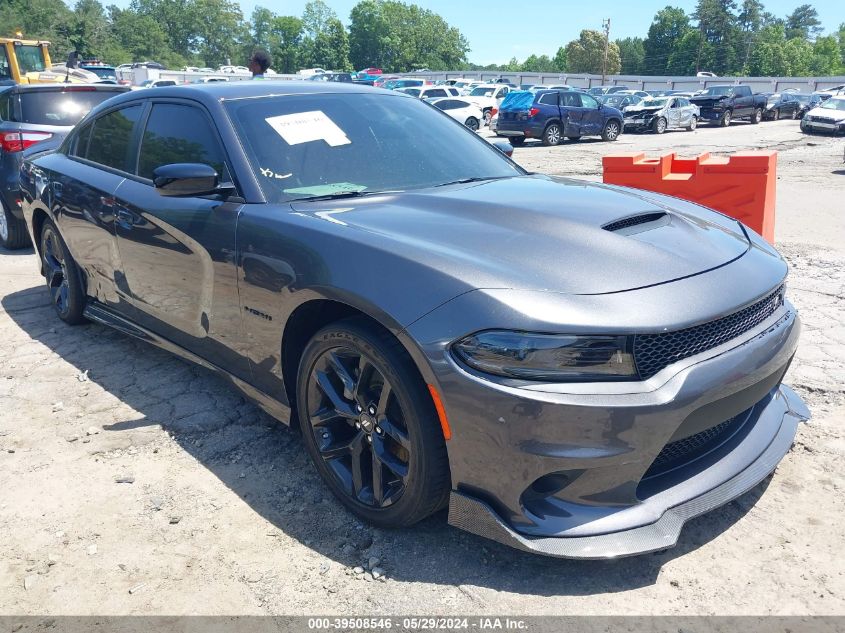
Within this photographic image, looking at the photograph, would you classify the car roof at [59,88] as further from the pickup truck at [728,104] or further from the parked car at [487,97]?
the pickup truck at [728,104]

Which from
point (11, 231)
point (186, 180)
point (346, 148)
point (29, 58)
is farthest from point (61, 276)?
point (29, 58)

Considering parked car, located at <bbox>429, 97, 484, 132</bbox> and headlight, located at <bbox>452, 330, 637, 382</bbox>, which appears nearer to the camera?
headlight, located at <bbox>452, 330, 637, 382</bbox>

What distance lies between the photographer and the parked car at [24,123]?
710cm

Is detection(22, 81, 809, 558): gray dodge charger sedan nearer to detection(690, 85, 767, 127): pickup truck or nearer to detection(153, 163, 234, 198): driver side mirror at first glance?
detection(153, 163, 234, 198): driver side mirror

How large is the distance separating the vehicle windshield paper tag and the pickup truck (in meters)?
30.7

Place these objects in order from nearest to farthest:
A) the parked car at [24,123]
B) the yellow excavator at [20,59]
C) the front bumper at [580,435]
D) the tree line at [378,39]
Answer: the front bumper at [580,435]
the parked car at [24,123]
the yellow excavator at [20,59]
the tree line at [378,39]

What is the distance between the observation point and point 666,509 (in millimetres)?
2223

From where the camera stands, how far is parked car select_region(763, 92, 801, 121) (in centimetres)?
3411

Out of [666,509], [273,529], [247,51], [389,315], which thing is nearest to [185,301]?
[273,529]

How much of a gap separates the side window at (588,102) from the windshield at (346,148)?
64.8 feet

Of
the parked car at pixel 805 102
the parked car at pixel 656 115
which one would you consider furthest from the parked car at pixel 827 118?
the parked car at pixel 805 102

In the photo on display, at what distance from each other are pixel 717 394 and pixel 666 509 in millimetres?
401

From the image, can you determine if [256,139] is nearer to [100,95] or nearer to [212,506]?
[212,506]

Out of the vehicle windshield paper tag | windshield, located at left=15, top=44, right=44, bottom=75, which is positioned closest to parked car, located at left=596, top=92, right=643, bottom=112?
windshield, located at left=15, top=44, right=44, bottom=75
